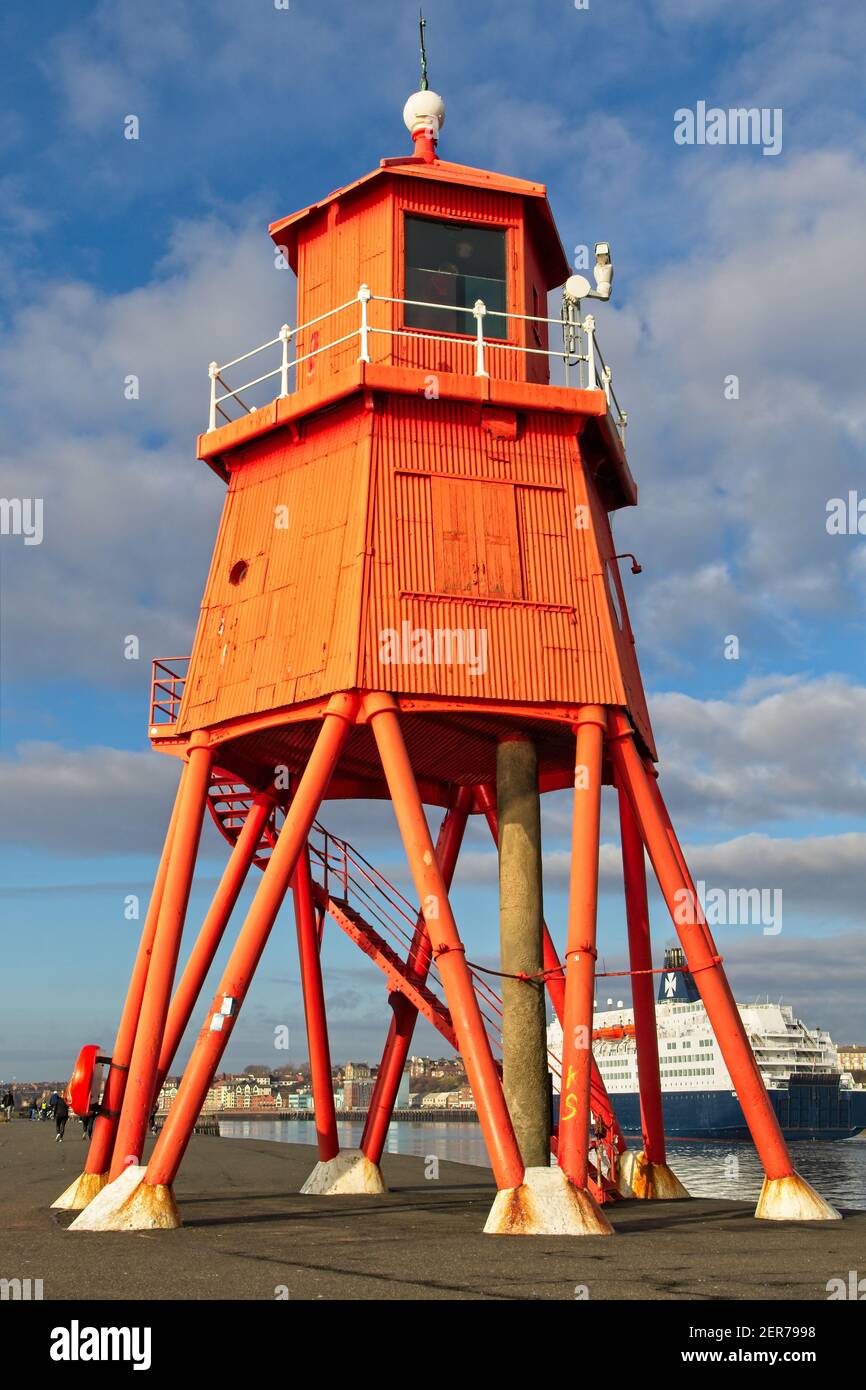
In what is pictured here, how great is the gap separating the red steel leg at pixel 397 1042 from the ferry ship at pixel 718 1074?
9611 cm

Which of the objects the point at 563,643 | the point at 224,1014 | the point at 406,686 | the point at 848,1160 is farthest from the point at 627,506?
the point at 848,1160

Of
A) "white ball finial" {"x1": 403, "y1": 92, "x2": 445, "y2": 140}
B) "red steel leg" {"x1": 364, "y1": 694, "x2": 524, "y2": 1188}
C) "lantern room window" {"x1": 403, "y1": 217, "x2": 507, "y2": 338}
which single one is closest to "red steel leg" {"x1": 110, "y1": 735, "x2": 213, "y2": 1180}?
"red steel leg" {"x1": 364, "y1": 694, "x2": 524, "y2": 1188}

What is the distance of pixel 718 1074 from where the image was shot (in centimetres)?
11931

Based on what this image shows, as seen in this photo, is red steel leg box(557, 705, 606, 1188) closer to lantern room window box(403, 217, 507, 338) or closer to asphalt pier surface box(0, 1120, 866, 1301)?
asphalt pier surface box(0, 1120, 866, 1301)

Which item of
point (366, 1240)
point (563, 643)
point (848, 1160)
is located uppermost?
point (563, 643)

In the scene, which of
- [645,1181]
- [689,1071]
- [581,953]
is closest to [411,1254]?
[581,953]

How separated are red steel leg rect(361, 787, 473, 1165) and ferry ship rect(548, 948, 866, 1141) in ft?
315

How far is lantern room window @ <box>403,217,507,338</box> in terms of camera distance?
75.6 feet

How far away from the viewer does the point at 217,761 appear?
22.9 meters

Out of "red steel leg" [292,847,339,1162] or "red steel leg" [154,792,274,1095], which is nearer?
"red steel leg" [154,792,274,1095]

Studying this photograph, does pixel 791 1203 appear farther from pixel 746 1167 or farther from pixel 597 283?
pixel 746 1167

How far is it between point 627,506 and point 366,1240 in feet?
47.4

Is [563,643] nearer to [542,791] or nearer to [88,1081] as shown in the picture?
[542,791]

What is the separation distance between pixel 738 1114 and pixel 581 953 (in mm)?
103835
